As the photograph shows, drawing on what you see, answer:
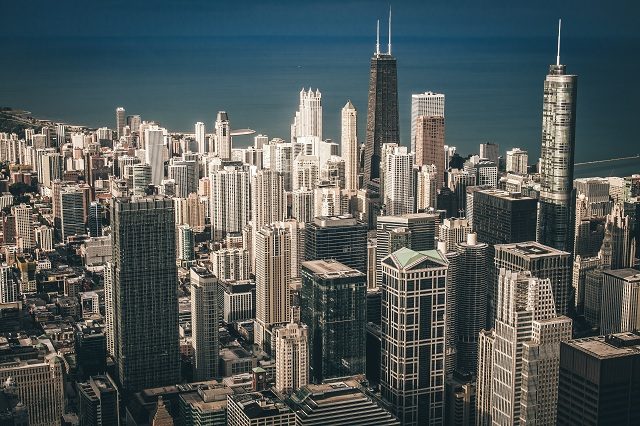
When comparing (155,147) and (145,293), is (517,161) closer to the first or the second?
(145,293)

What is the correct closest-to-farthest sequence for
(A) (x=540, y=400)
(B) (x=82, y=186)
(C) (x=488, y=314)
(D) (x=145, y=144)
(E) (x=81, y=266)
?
(A) (x=540, y=400)
(C) (x=488, y=314)
(E) (x=81, y=266)
(B) (x=82, y=186)
(D) (x=145, y=144)

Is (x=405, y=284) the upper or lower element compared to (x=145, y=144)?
lower

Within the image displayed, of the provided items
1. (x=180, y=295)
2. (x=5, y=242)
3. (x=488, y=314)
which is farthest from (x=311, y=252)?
(x=5, y=242)

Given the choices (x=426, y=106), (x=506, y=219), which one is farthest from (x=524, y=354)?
(x=426, y=106)

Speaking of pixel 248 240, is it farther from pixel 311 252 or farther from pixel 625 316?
pixel 625 316

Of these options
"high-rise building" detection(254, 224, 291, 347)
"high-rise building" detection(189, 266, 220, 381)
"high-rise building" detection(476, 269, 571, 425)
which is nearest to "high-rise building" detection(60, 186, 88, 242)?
"high-rise building" detection(254, 224, 291, 347)

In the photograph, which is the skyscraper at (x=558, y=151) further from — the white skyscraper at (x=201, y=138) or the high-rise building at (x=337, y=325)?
the white skyscraper at (x=201, y=138)
